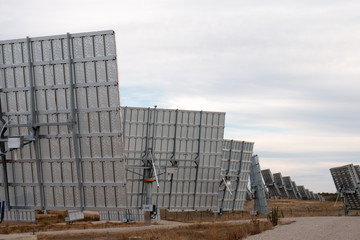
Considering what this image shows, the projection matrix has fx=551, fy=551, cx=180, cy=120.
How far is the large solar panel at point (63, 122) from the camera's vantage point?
19.8 metres

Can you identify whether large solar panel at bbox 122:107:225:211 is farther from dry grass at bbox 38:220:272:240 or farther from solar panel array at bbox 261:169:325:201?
solar panel array at bbox 261:169:325:201

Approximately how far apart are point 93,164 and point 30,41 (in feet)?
17.2

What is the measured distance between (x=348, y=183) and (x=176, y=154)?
49.5ft

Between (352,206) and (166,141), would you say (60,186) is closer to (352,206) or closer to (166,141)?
(166,141)

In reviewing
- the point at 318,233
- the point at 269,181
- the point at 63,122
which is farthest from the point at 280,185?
the point at 63,122

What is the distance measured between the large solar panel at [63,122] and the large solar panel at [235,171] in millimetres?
29404

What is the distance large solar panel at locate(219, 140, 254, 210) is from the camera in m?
50.5

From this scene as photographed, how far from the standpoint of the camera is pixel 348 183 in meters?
42.8

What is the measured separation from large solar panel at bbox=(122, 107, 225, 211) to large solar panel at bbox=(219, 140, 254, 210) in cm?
1248

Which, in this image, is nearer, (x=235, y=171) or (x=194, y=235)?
(x=194, y=235)

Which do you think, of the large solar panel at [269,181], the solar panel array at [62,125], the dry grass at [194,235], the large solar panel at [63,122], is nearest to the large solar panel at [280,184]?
the large solar panel at [269,181]

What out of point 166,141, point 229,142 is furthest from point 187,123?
point 229,142

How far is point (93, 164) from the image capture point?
20359 mm

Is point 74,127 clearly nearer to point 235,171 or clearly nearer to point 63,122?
point 63,122
